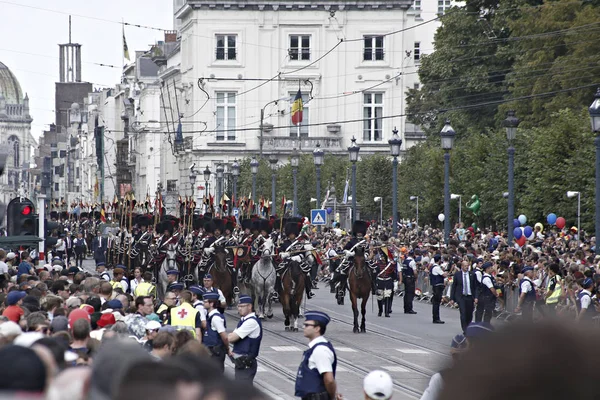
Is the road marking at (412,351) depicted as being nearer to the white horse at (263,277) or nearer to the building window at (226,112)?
the white horse at (263,277)

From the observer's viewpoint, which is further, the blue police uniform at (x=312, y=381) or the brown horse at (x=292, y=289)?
the brown horse at (x=292, y=289)

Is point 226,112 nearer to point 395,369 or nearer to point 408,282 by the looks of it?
point 408,282

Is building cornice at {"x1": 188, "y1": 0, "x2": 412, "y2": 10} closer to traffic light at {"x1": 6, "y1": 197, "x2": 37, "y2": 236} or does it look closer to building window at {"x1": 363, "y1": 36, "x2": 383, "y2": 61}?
building window at {"x1": 363, "y1": 36, "x2": 383, "y2": 61}

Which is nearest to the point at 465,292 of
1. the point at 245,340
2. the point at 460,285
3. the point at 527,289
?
the point at 460,285

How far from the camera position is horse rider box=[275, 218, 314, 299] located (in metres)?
27.6

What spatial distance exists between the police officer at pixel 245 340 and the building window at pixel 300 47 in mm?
73213

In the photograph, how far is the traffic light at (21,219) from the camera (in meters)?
23.7

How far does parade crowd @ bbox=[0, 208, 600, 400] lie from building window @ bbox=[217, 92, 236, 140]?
120ft

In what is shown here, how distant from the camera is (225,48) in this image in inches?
3396

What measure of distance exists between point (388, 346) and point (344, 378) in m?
5.36

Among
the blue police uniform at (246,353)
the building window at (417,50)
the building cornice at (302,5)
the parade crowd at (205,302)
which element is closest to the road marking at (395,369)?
the parade crowd at (205,302)

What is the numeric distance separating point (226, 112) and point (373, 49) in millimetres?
10515

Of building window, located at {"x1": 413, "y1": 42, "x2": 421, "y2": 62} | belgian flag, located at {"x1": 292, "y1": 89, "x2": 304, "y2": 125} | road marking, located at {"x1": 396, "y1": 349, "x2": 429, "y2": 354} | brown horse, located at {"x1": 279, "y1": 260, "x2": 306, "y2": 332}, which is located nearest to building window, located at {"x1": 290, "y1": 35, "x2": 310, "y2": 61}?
building window, located at {"x1": 413, "y1": 42, "x2": 421, "y2": 62}

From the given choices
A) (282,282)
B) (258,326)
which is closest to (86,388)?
(258,326)
